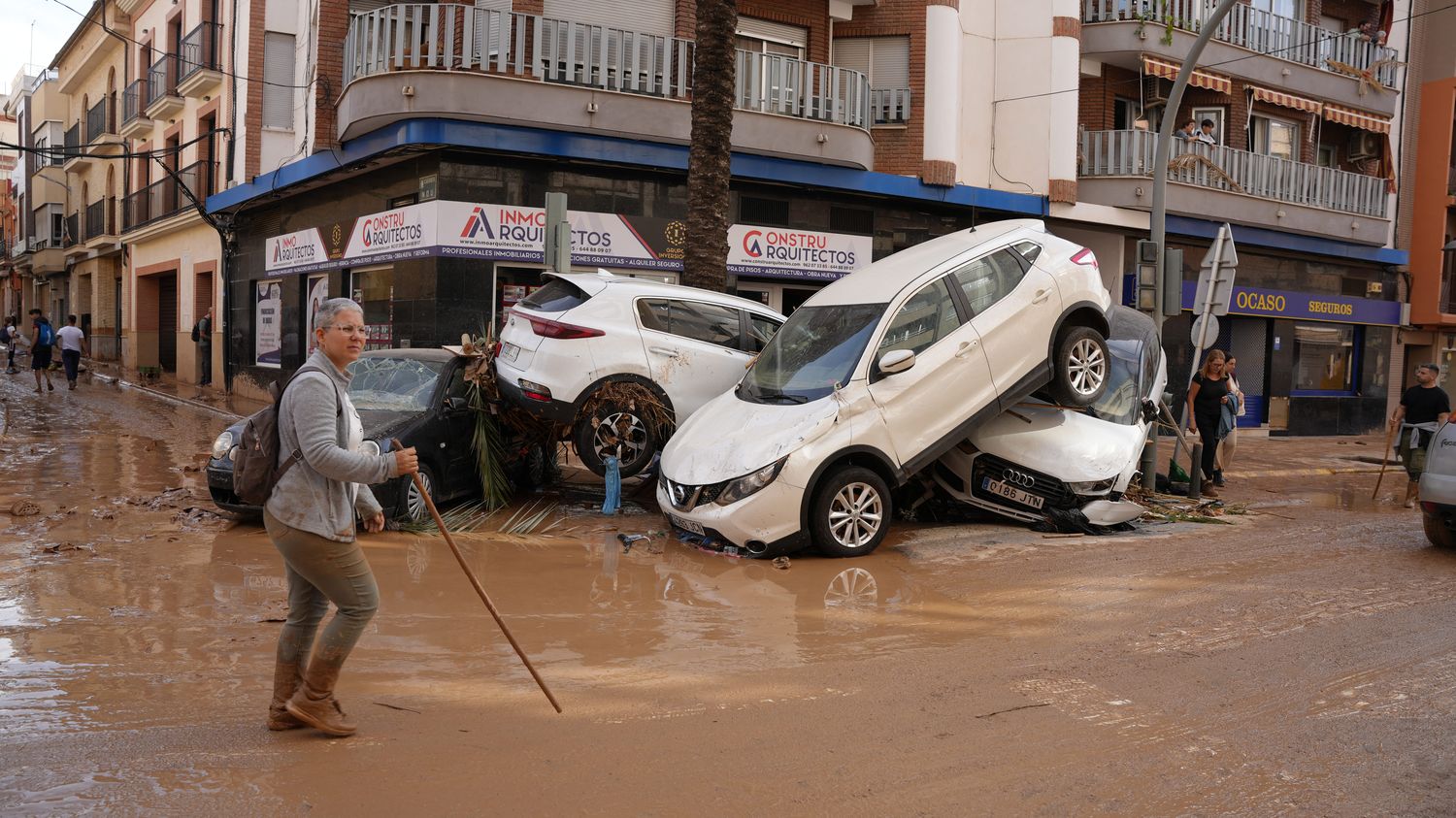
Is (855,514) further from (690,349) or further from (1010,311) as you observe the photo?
(690,349)

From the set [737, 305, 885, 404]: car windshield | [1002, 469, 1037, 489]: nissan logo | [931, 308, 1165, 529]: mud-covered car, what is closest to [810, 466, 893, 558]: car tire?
[737, 305, 885, 404]: car windshield

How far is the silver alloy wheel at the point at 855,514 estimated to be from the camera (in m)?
8.19

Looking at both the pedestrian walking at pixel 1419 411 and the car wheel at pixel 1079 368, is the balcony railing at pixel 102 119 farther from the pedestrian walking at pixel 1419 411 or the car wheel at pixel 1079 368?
the pedestrian walking at pixel 1419 411

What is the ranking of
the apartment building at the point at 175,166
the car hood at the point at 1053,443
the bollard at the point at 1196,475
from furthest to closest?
1. the apartment building at the point at 175,166
2. the bollard at the point at 1196,475
3. the car hood at the point at 1053,443

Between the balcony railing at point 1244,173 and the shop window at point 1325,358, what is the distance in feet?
9.36

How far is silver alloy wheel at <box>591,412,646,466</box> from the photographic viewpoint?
32.3 ft

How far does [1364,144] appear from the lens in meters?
26.8

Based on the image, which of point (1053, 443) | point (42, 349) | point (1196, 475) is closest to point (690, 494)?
point (1053, 443)

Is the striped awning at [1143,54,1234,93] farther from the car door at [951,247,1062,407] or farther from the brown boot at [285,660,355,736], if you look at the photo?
the brown boot at [285,660,355,736]

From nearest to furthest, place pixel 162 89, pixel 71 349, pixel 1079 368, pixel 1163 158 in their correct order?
pixel 1079 368 < pixel 1163 158 < pixel 71 349 < pixel 162 89

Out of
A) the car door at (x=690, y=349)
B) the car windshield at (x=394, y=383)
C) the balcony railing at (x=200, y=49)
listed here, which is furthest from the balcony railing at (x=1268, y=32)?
the balcony railing at (x=200, y=49)

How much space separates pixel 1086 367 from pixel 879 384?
2180 millimetres

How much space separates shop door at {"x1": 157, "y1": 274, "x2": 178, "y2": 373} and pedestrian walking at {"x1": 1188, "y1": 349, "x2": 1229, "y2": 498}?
1094 inches

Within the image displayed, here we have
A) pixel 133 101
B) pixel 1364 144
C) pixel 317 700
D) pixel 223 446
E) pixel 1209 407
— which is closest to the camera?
pixel 317 700
